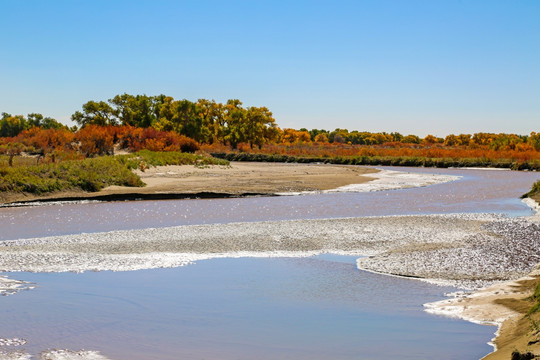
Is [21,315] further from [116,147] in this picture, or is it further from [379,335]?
[116,147]

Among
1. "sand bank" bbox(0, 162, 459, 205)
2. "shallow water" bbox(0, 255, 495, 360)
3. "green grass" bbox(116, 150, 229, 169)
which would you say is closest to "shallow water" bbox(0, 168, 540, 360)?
"shallow water" bbox(0, 255, 495, 360)

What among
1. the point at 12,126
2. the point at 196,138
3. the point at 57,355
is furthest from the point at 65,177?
the point at 12,126

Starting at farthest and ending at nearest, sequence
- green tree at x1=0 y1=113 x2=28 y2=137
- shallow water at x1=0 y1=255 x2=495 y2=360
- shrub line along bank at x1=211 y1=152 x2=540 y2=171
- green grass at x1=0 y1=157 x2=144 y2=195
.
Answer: green tree at x1=0 y1=113 x2=28 y2=137
shrub line along bank at x1=211 y1=152 x2=540 y2=171
green grass at x1=0 y1=157 x2=144 y2=195
shallow water at x1=0 y1=255 x2=495 y2=360

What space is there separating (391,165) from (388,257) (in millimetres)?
57595

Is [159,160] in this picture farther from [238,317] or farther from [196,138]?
[196,138]

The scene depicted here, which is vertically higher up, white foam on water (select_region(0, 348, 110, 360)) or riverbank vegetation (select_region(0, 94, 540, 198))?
riverbank vegetation (select_region(0, 94, 540, 198))

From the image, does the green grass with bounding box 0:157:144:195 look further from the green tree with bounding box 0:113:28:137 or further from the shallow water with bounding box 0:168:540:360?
the green tree with bounding box 0:113:28:137

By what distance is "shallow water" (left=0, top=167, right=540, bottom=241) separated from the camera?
18.0 meters

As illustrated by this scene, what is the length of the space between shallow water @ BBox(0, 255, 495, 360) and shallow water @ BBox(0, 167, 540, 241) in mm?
7226

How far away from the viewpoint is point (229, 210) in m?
22.2

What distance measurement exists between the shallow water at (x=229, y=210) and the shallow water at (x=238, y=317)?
7.23 m

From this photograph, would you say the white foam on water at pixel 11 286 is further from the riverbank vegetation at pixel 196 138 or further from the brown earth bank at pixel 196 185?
the riverbank vegetation at pixel 196 138

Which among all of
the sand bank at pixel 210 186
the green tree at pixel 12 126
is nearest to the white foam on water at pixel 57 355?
the sand bank at pixel 210 186

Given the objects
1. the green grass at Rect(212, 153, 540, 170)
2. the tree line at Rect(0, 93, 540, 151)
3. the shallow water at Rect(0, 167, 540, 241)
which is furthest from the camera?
the tree line at Rect(0, 93, 540, 151)
